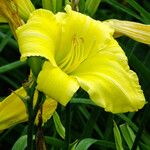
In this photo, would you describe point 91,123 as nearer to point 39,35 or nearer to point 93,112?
point 93,112

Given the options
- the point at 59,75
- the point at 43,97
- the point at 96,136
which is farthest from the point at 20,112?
the point at 96,136

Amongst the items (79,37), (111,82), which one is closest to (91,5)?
(79,37)

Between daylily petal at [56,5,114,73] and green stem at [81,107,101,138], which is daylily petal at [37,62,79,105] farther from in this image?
green stem at [81,107,101,138]

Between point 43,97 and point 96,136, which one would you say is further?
point 96,136

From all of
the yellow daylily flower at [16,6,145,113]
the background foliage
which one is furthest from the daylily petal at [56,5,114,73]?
the background foliage

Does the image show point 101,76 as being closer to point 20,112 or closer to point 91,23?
point 91,23
